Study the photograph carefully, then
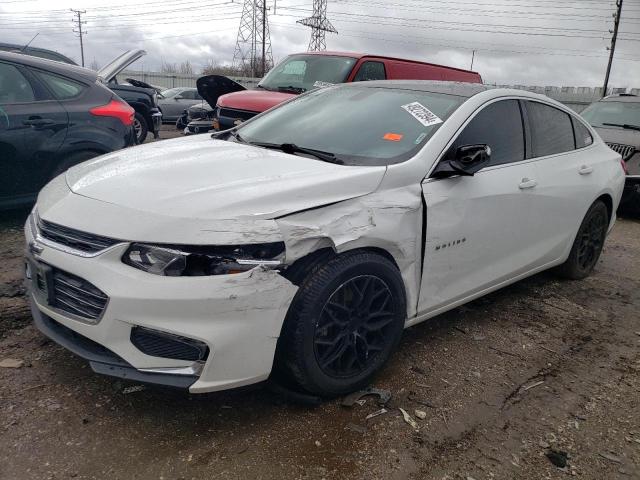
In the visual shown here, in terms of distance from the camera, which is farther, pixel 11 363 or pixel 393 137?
pixel 393 137

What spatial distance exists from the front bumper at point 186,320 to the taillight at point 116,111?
10.7 ft

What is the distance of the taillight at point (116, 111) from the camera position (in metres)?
5.19

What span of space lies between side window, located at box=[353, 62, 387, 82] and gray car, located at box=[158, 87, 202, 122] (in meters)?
11.9

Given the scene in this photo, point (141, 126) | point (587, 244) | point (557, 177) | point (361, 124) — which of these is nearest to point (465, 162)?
point (361, 124)

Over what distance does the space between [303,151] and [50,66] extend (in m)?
3.32

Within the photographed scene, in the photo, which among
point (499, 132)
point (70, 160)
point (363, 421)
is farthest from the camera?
point (70, 160)

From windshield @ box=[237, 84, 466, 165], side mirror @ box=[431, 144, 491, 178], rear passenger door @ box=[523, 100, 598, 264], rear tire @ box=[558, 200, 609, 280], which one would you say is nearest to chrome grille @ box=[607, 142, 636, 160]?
rear tire @ box=[558, 200, 609, 280]

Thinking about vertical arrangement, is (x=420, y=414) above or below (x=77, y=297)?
below

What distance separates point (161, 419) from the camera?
8.18ft

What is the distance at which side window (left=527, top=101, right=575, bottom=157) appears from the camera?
3840 millimetres

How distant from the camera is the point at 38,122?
4.80 metres

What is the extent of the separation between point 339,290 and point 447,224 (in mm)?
837

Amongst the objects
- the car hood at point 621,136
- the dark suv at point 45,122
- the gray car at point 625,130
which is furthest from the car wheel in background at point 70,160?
the car hood at point 621,136

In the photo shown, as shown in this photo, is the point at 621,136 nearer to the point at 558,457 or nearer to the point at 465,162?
the point at 465,162
